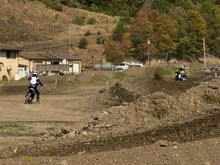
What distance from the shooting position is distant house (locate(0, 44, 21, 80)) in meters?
68.3

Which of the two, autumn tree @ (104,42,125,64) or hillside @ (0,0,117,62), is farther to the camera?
hillside @ (0,0,117,62)

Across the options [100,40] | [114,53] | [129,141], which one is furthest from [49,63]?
[129,141]

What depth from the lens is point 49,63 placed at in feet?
265

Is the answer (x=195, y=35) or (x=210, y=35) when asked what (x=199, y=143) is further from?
(x=210, y=35)

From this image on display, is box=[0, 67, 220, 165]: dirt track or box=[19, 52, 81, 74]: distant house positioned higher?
box=[19, 52, 81, 74]: distant house

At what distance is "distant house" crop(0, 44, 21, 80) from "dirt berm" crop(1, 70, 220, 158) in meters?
51.1

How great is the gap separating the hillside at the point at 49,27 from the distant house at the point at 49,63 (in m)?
16.6

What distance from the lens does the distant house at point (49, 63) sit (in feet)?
245

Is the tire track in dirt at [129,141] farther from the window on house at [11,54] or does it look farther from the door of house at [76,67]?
the door of house at [76,67]

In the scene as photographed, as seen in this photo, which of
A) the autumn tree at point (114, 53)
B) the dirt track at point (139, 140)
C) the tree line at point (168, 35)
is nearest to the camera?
the dirt track at point (139, 140)

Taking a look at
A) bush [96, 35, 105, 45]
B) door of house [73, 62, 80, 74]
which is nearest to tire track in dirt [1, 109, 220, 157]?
door of house [73, 62, 80, 74]

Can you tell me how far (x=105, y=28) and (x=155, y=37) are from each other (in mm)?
35088

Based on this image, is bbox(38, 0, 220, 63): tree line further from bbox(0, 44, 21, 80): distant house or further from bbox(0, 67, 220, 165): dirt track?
bbox(0, 67, 220, 165): dirt track

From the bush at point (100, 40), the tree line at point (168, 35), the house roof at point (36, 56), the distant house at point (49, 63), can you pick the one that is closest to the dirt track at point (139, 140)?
the distant house at point (49, 63)
